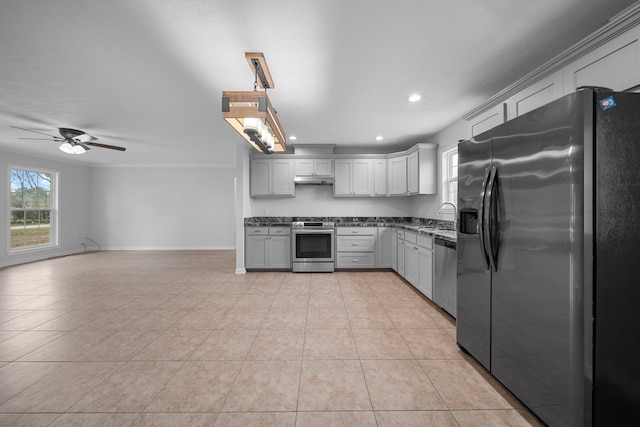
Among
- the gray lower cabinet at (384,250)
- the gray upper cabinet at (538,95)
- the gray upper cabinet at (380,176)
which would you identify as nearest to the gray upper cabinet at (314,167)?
the gray upper cabinet at (380,176)

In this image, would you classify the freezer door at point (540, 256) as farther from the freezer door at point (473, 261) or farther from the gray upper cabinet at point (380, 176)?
the gray upper cabinet at point (380, 176)

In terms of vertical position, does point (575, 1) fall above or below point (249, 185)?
above

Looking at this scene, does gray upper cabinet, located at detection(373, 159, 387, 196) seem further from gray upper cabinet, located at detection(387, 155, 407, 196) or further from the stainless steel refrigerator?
the stainless steel refrigerator

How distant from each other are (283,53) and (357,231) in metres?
3.59

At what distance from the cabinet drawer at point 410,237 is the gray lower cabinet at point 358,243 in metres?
0.88

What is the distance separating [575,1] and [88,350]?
4.54 metres

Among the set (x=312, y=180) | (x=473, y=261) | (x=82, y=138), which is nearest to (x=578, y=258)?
(x=473, y=261)

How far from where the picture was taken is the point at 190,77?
263 centimetres

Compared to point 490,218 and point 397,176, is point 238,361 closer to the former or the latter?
point 490,218

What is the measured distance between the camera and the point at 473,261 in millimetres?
1997

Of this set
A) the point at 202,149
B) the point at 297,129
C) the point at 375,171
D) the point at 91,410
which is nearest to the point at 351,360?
the point at 91,410

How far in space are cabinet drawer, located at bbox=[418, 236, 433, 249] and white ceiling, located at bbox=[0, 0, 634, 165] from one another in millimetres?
1751

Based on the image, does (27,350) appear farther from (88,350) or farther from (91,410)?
(91,410)

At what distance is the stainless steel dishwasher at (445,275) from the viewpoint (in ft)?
9.29
